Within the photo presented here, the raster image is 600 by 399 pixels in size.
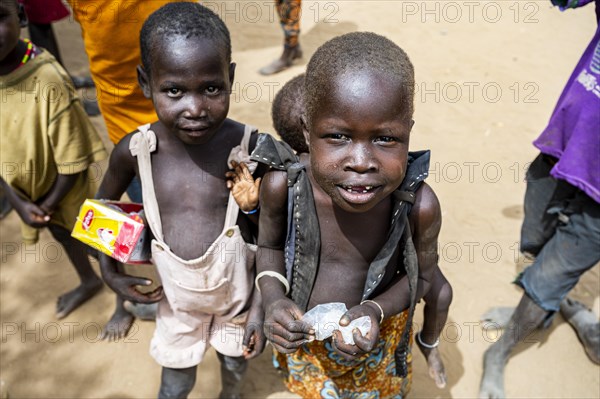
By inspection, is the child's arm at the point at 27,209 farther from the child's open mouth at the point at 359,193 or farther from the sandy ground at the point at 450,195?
the child's open mouth at the point at 359,193

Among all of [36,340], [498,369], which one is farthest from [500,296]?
[36,340]

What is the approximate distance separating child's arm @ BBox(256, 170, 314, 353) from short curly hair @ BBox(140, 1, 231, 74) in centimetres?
56

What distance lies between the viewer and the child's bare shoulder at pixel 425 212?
1.59 meters

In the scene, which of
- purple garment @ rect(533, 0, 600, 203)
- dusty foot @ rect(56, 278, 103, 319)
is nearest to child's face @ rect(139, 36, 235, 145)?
purple garment @ rect(533, 0, 600, 203)

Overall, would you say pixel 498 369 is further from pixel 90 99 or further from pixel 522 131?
pixel 90 99

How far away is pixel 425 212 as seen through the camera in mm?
1596

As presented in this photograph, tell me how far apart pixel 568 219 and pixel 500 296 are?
104 cm

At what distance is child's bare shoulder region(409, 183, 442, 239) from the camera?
5.21 feet

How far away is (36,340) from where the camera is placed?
3.02 m

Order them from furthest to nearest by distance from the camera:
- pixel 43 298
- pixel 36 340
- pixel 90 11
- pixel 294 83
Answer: pixel 43 298 → pixel 36 340 → pixel 90 11 → pixel 294 83

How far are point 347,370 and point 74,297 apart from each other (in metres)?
2.08

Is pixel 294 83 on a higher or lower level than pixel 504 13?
higher

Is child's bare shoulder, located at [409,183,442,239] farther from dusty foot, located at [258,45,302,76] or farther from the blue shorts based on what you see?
dusty foot, located at [258,45,302,76]

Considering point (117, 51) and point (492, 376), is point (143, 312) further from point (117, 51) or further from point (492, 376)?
point (492, 376)
